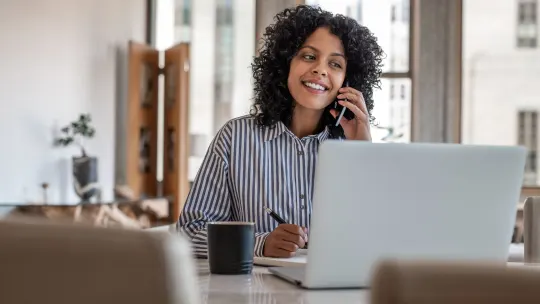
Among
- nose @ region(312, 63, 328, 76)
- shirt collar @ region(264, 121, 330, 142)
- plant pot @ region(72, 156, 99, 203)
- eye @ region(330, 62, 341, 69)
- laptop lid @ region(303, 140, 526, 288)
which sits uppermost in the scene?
eye @ region(330, 62, 341, 69)

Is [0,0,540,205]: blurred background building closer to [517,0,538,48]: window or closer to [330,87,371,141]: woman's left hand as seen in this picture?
[517,0,538,48]: window

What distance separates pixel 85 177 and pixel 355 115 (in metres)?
3.97

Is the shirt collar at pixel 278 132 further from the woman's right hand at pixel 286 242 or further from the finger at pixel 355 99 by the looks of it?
the woman's right hand at pixel 286 242

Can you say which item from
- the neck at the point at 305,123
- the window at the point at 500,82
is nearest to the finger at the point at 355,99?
the neck at the point at 305,123

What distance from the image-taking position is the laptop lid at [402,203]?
4.23ft

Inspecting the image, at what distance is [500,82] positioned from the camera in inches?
257

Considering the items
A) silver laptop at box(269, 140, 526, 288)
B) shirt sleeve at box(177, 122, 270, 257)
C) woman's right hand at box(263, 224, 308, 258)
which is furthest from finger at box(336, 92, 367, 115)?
silver laptop at box(269, 140, 526, 288)

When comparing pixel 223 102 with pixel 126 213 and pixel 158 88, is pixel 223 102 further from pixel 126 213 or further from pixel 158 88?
pixel 126 213

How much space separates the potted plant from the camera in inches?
234

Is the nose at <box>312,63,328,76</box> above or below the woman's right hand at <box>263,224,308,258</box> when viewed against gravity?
above

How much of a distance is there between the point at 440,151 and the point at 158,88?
6.07 m

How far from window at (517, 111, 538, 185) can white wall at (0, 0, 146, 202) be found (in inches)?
129

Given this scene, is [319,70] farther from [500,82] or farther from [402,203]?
[500,82]

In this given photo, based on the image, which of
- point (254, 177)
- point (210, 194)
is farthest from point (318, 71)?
point (210, 194)
